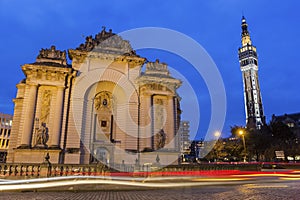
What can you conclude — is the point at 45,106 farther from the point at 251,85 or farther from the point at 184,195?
the point at 251,85

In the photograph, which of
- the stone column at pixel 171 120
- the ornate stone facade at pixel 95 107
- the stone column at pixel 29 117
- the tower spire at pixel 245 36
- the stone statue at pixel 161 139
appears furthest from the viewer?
the tower spire at pixel 245 36

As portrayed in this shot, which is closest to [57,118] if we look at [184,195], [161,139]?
[161,139]

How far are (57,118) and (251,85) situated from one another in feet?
443

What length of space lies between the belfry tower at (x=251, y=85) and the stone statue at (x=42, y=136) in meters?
121

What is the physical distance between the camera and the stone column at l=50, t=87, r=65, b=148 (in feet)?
94.5

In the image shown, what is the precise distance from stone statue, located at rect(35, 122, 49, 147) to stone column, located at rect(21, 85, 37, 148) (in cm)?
94

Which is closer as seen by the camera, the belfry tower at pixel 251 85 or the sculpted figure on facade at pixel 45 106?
the sculpted figure on facade at pixel 45 106

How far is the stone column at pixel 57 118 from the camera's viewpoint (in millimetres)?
28812

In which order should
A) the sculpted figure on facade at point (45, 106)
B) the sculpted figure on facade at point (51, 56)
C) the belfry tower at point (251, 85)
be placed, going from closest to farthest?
the sculpted figure on facade at point (45, 106)
the sculpted figure on facade at point (51, 56)
the belfry tower at point (251, 85)

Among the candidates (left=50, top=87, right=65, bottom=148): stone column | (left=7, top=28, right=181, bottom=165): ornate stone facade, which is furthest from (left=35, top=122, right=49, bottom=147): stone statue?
(left=50, top=87, right=65, bottom=148): stone column

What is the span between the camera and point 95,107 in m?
34.8

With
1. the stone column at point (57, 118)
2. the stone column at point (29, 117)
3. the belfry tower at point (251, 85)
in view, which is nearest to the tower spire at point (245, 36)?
the belfry tower at point (251, 85)

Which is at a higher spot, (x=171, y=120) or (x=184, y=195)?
(x=171, y=120)

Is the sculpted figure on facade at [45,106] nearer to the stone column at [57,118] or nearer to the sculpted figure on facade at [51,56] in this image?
the stone column at [57,118]
